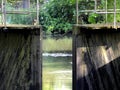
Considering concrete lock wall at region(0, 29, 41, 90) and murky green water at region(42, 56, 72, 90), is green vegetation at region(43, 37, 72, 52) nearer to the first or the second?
murky green water at region(42, 56, 72, 90)

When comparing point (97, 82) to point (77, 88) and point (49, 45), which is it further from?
point (49, 45)

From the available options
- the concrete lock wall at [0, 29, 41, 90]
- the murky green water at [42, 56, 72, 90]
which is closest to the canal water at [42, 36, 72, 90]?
the murky green water at [42, 56, 72, 90]

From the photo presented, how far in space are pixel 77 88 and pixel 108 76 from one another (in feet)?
2.66

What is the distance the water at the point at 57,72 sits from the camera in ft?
53.7

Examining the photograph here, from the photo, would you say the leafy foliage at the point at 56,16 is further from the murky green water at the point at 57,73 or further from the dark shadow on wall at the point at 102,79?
the dark shadow on wall at the point at 102,79

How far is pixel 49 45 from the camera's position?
29.0 m

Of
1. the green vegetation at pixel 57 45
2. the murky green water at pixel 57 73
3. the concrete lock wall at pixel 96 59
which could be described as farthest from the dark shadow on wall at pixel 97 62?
the green vegetation at pixel 57 45

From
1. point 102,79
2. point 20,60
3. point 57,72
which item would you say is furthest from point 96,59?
point 57,72

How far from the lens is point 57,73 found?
770 inches

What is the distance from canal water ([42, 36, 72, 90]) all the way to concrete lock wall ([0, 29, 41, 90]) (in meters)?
6.22

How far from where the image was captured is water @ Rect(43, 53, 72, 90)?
1636cm

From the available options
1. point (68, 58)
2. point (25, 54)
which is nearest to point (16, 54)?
point (25, 54)

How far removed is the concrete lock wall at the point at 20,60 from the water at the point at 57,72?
6.22m

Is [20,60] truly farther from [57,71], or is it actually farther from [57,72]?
[57,71]
